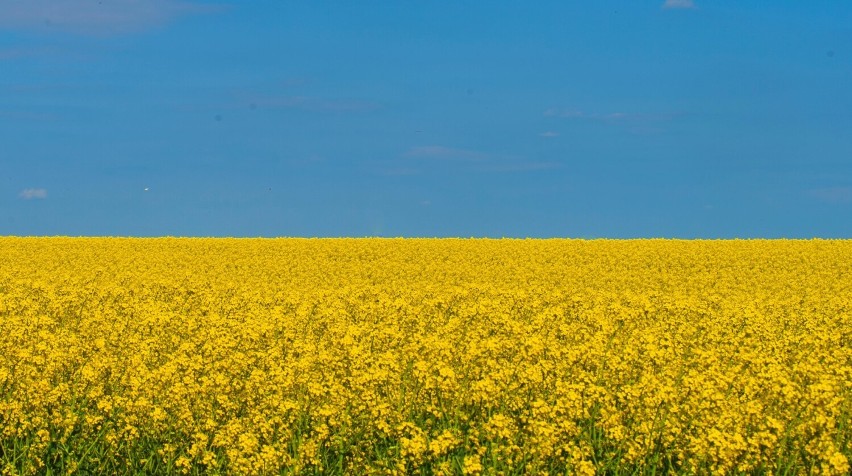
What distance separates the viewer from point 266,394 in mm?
9195

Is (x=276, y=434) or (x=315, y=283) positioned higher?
(x=315, y=283)

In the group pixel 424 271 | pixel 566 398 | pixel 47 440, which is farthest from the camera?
pixel 424 271

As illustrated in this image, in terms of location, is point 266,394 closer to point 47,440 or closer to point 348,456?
point 348,456

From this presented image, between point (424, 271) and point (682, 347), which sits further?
point (424, 271)

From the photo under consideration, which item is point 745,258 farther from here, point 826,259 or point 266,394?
point 266,394

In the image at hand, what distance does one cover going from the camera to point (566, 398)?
8383 millimetres

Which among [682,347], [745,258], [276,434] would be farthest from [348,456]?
[745,258]

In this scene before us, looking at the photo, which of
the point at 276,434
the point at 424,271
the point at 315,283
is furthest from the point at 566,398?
the point at 424,271

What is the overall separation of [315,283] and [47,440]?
14.1 meters

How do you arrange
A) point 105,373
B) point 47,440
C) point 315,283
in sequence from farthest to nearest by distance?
point 315,283 → point 105,373 → point 47,440

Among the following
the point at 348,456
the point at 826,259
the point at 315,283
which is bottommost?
the point at 348,456

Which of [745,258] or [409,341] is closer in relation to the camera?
[409,341]

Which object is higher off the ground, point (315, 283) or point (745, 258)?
point (745, 258)

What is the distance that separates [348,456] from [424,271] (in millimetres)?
18872
